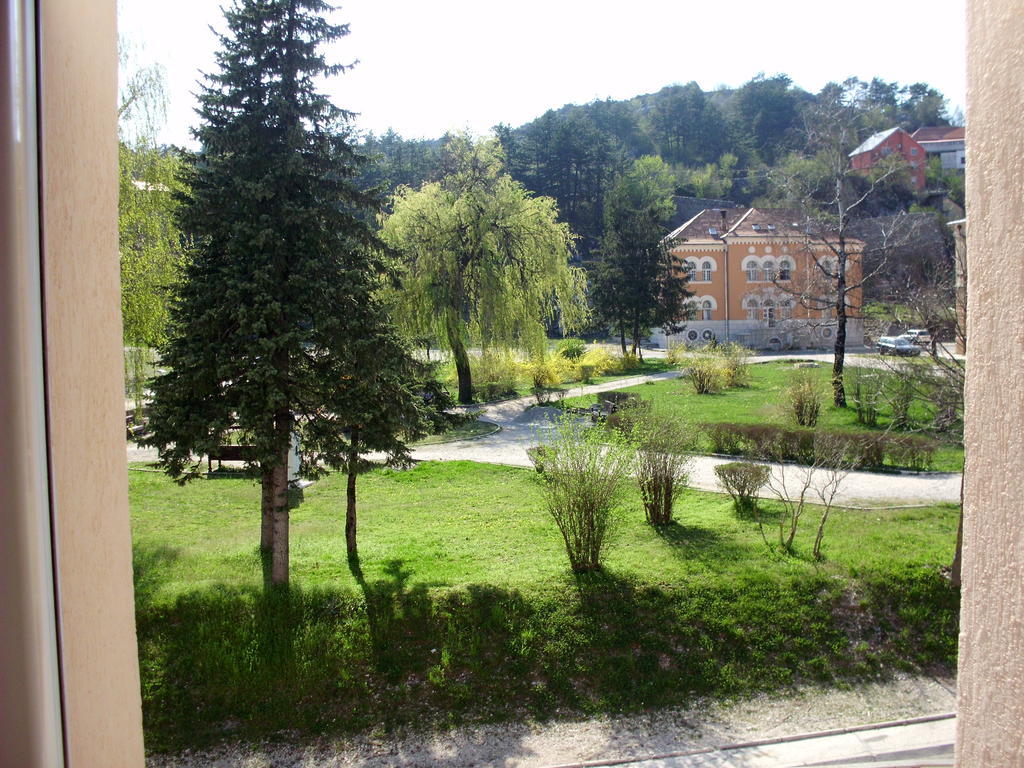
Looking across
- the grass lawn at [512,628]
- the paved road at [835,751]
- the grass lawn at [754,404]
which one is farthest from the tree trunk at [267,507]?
the grass lawn at [754,404]

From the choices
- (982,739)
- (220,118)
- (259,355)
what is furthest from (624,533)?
(982,739)

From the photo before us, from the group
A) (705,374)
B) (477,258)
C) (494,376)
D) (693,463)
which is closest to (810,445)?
(693,463)

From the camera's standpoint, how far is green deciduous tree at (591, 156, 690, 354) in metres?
24.7

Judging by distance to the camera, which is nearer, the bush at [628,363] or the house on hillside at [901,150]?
the bush at [628,363]

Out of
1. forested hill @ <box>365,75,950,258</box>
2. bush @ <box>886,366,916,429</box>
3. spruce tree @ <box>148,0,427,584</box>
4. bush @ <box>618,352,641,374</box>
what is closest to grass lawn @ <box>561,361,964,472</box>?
bush @ <box>886,366,916,429</box>

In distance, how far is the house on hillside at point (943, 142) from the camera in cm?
3833

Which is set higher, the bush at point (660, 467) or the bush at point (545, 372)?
the bush at point (545, 372)

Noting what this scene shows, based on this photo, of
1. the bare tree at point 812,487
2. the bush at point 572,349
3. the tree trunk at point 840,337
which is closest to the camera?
the bare tree at point 812,487

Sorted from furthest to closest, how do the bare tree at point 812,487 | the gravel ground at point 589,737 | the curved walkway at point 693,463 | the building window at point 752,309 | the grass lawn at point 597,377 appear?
the building window at point 752,309 → the grass lawn at point 597,377 → the curved walkway at point 693,463 → the bare tree at point 812,487 → the gravel ground at point 589,737

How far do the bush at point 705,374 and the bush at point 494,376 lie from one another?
3.90m

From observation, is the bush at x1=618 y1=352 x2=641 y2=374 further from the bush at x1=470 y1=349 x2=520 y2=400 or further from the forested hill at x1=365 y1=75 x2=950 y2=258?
the forested hill at x1=365 y1=75 x2=950 y2=258

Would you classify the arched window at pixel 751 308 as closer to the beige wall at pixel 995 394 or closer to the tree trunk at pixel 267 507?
the tree trunk at pixel 267 507

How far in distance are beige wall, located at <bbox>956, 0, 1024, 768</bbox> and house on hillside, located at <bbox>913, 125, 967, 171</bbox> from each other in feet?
141

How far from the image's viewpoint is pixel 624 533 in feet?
25.6
